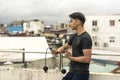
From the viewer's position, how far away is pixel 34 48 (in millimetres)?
26375

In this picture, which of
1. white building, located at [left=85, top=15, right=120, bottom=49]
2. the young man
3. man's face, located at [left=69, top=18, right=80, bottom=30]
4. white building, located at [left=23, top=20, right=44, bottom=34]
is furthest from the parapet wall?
white building, located at [left=23, top=20, right=44, bottom=34]

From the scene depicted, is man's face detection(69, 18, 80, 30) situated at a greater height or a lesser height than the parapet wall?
greater

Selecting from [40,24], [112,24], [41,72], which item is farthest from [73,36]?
[40,24]

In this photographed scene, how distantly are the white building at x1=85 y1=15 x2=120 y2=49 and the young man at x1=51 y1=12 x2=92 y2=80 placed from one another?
4367 cm

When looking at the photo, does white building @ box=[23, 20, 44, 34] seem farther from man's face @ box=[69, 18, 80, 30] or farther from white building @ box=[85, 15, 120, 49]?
man's face @ box=[69, 18, 80, 30]

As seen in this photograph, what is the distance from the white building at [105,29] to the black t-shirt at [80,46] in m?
43.7

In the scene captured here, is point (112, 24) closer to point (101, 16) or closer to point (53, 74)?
point (101, 16)

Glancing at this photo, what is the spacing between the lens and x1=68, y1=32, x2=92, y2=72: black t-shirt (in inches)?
193

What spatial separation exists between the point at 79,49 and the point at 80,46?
0.06 m

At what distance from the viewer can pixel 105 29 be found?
49.7 meters

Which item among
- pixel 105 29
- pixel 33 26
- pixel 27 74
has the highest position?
pixel 33 26

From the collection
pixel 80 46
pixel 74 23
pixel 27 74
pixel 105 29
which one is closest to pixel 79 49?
pixel 80 46

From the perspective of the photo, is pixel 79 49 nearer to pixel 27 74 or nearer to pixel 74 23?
pixel 74 23

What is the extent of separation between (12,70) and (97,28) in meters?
43.5
